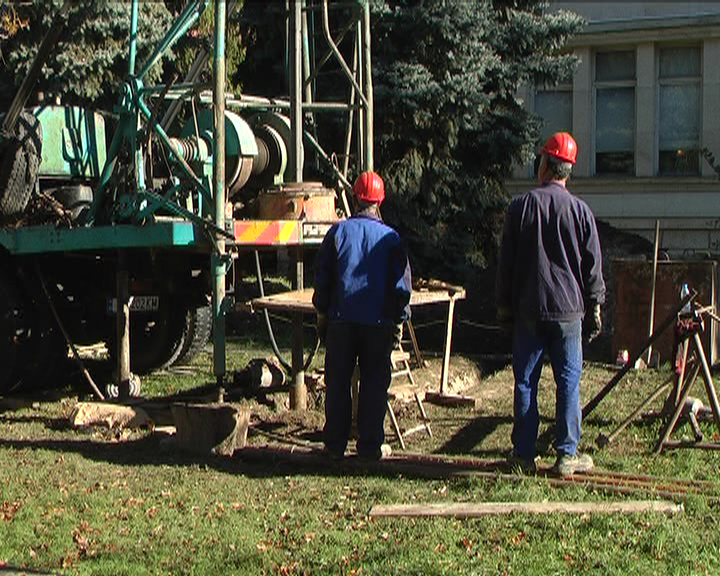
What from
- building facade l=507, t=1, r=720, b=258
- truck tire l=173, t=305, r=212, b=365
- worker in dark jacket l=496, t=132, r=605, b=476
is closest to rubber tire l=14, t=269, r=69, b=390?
truck tire l=173, t=305, r=212, b=365

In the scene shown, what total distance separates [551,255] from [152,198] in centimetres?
365

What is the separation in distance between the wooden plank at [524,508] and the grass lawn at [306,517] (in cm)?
6

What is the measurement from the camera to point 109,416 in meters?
9.09

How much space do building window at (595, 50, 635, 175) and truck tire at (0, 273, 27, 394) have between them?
49.8ft

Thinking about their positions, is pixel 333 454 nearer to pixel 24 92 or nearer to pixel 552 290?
pixel 552 290

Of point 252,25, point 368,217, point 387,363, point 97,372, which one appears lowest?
point 97,372

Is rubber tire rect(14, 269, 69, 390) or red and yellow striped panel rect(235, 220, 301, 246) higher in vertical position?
red and yellow striped panel rect(235, 220, 301, 246)

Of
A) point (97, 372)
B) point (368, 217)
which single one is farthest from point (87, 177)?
point (368, 217)

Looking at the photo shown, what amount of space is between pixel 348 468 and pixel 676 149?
17091 millimetres

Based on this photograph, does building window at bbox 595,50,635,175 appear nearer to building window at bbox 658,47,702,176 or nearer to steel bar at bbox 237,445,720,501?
building window at bbox 658,47,702,176

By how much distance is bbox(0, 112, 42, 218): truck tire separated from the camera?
10.1 metres

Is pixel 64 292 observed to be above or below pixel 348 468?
above

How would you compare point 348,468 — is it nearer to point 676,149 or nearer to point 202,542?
point 202,542

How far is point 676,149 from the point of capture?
22797 mm
